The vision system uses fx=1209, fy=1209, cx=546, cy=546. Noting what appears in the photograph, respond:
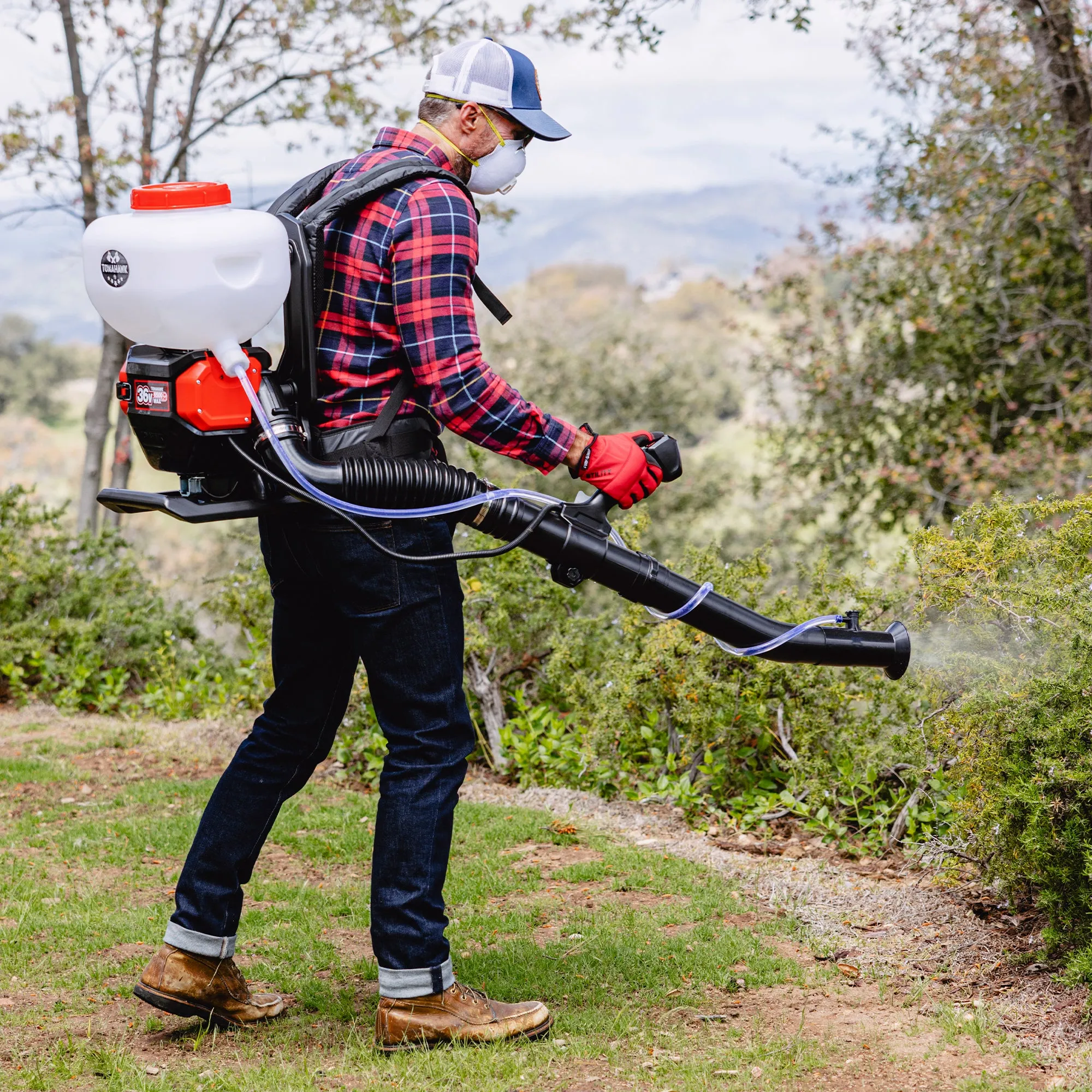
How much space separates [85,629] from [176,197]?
5.23 metres

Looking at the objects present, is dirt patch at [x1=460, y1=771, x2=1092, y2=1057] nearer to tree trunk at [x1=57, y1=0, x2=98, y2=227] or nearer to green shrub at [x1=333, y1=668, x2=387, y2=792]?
green shrub at [x1=333, y1=668, x2=387, y2=792]

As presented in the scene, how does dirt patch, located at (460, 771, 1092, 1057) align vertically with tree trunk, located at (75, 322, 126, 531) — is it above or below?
below

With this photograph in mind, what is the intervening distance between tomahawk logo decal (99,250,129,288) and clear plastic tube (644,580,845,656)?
1.46 metres

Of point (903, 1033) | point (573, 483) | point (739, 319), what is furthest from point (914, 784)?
point (573, 483)

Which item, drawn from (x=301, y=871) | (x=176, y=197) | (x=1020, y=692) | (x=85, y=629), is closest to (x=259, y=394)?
(x=176, y=197)

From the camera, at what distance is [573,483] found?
17.5 m

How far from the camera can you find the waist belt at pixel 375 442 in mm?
2818

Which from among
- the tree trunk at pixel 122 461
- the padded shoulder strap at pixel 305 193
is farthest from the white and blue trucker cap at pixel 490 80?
the tree trunk at pixel 122 461

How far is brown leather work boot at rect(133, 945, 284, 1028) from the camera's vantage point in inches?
118

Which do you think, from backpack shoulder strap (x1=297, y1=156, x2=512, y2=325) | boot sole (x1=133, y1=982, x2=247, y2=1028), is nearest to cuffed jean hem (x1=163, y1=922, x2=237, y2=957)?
boot sole (x1=133, y1=982, x2=247, y2=1028)

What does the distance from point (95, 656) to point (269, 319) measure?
518 cm

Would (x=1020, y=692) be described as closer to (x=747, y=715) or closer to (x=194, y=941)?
(x=747, y=715)

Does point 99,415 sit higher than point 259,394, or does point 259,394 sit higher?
point 99,415

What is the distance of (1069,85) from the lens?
27.5 ft
